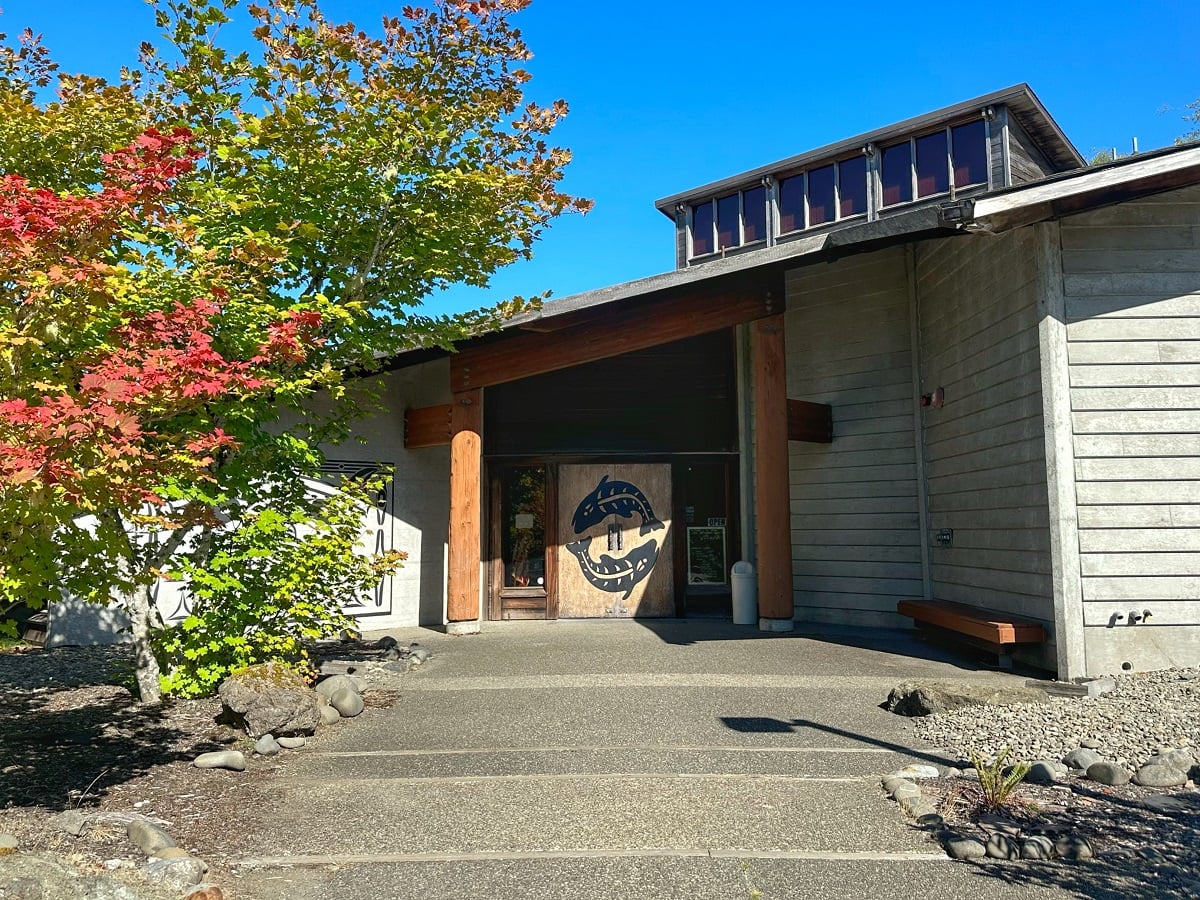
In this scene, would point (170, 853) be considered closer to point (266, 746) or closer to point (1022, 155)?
point (266, 746)

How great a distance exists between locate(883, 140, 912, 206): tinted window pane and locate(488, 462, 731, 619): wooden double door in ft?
30.7

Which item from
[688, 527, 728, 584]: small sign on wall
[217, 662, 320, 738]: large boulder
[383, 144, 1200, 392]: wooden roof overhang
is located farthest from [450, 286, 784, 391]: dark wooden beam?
[217, 662, 320, 738]: large boulder

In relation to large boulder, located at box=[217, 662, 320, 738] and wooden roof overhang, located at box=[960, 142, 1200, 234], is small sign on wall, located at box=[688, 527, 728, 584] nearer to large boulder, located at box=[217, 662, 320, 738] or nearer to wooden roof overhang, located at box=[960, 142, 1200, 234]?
wooden roof overhang, located at box=[960, 142, 1200, 234]

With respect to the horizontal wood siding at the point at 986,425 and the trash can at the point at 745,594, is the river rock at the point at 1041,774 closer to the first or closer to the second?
the horizontal wood siding at the point at 986,425

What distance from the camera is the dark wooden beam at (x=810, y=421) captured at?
11.2 meters

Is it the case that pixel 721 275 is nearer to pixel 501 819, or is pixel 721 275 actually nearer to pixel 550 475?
pixel 550 475

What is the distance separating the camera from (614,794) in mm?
4672

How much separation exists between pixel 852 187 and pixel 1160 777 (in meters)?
16.8

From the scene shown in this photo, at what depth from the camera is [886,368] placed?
11305 millimetres

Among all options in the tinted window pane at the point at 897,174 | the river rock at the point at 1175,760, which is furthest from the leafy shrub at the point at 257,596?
the tinted window pane at the point at 897,174

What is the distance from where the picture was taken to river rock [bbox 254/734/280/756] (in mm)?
5645

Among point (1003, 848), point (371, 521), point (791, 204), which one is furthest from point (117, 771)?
point (791, 204)

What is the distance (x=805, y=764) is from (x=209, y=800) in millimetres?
3492

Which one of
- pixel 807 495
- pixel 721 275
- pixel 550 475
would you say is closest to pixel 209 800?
pixel 721 275
